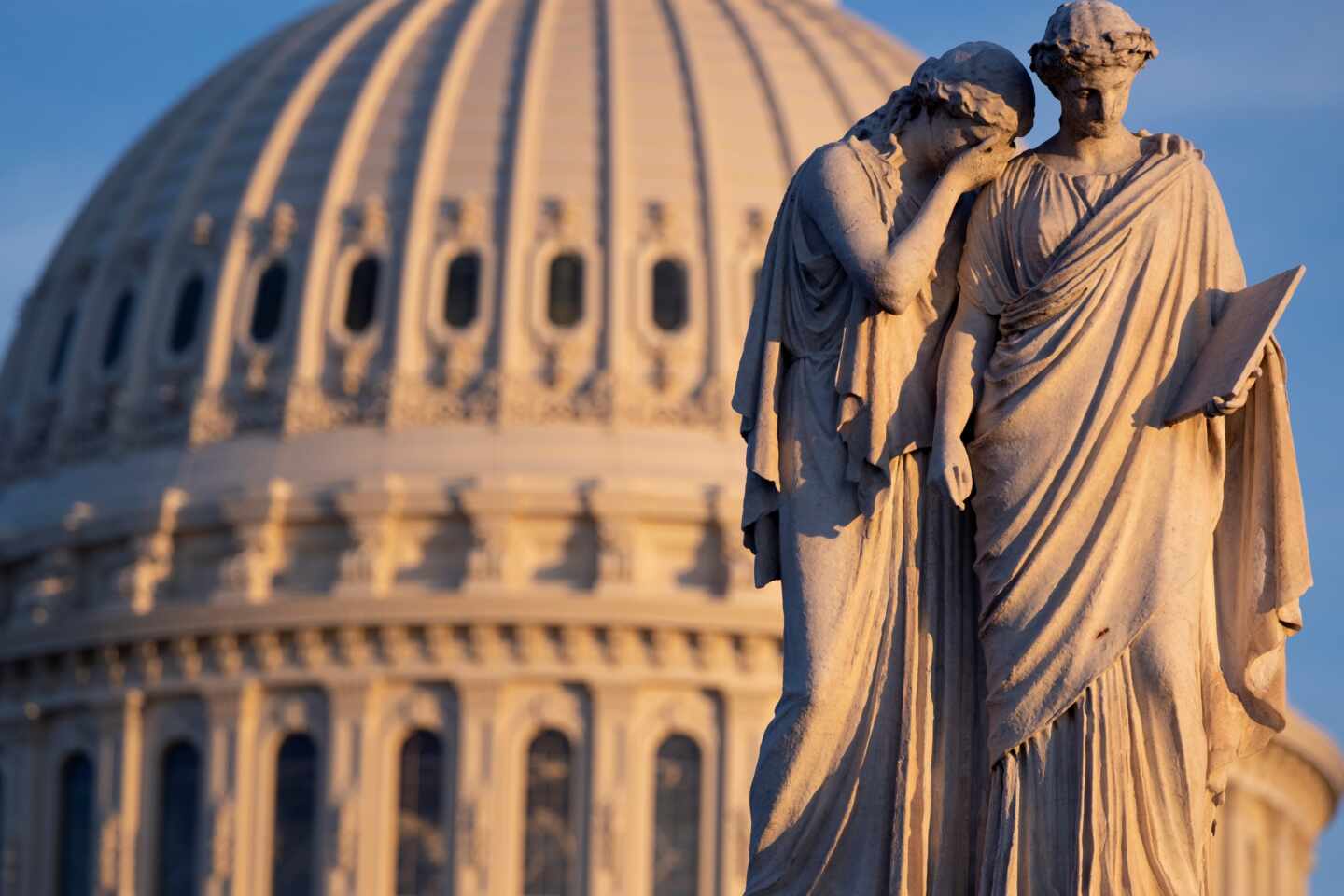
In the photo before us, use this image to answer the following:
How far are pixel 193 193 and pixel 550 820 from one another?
57.4 feet

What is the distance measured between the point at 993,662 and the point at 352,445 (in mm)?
73108

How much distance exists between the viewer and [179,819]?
85750 mm

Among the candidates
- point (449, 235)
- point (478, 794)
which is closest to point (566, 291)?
point (449, 235)

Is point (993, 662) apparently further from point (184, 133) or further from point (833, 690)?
point (184, 133)

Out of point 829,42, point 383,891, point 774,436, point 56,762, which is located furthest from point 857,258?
point 829,42

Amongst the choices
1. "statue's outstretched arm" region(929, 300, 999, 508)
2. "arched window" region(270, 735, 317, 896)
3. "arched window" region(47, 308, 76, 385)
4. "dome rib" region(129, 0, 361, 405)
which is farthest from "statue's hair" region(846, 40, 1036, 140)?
"arched window" region(47, 308, 76, 385)

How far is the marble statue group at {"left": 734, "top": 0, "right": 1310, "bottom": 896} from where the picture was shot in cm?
1300

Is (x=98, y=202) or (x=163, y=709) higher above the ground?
(x=98, y=202)

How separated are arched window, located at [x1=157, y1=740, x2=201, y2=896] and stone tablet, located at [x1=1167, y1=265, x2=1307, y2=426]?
7267 cm

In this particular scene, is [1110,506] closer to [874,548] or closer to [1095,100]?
[874,548]

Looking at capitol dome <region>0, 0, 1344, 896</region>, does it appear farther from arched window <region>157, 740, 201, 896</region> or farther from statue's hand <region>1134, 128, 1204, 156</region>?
statue's hand <region>1134, 128, 1204, 156</region>

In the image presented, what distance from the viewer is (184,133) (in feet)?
318

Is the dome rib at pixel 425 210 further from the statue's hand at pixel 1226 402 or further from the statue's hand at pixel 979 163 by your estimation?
the statue's hand at pixel 1226 402

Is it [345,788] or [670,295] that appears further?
[670,295]
